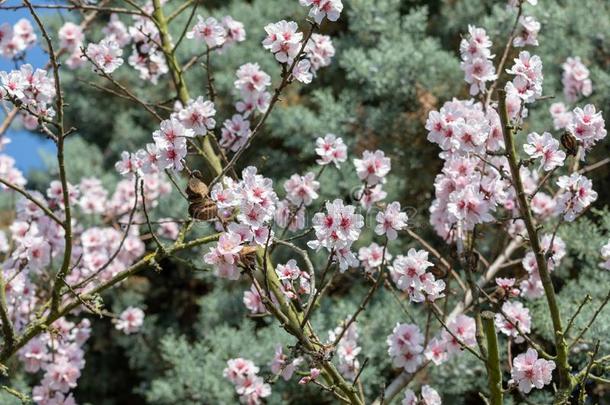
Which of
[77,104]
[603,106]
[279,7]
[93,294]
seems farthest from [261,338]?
[77,104]

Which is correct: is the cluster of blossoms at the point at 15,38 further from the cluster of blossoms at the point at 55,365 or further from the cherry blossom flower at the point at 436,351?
the cherry blossom flower at the point at 436,351

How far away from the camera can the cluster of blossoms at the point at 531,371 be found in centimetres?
173

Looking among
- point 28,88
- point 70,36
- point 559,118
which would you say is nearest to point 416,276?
point 28,88

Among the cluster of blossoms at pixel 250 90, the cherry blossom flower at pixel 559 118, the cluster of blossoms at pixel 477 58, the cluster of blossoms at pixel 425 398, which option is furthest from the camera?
the cherry blossom flower at pixel 559 118

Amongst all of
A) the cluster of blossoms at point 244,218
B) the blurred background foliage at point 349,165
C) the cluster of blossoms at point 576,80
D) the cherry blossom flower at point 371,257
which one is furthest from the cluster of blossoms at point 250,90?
→ the cluster of blossoms at point 576,80

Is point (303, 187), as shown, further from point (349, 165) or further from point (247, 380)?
point (349, 165)

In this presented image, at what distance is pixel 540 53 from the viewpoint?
410cm

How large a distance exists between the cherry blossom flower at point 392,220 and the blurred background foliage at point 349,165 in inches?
31.2

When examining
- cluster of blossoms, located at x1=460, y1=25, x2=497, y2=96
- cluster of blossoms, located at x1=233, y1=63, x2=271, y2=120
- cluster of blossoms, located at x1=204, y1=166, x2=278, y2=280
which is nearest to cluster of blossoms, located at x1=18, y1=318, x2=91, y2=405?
cluster of blossoms, located at x1=233, y1=63, x2=271, y2=120

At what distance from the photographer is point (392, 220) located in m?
1.75

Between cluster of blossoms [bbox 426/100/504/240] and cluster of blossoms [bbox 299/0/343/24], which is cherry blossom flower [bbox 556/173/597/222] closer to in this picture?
cluster of blossoms [bbox 426/100/504/240]

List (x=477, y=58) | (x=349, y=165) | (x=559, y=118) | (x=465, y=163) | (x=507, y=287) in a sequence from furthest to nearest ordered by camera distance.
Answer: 1. (x=349, y=165)
2. (x=559, y=118)
3. (x=477, y=58)
4. (x=507, y=287)
5. (x=465, y=163)

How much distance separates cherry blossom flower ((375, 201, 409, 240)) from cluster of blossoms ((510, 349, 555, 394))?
398 mm

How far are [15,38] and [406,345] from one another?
163cm
